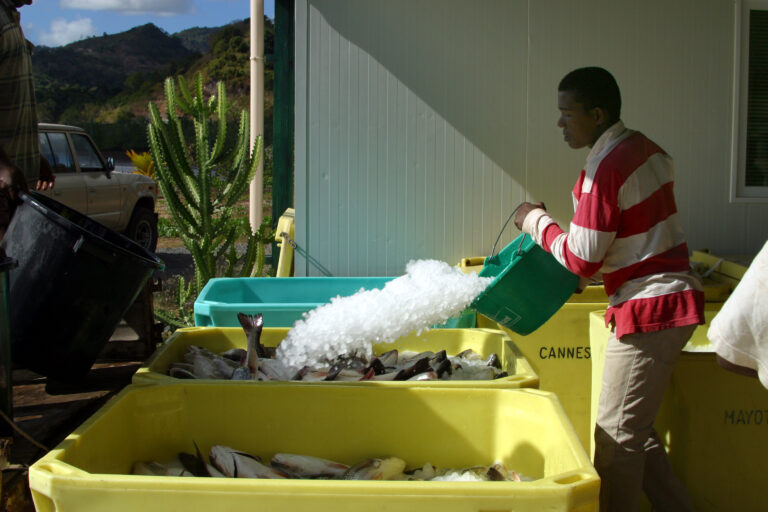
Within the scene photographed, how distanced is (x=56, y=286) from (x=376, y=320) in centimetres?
138

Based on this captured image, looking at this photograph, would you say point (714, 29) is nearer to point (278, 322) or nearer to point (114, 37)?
point (278, 322)

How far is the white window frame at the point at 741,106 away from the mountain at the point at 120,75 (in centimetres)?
2560

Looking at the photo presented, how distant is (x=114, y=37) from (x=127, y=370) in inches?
1971

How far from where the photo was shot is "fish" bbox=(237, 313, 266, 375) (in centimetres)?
303

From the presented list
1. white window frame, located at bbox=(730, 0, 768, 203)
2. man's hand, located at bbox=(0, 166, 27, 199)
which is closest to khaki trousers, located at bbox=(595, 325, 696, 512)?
man's hand, located at bbox=(0, 166, 27, 199)

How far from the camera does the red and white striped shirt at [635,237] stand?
2.64 meters

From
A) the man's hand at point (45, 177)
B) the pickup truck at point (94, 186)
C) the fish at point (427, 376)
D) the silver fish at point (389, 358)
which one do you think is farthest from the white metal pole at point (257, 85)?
the fish at point (427, 376)

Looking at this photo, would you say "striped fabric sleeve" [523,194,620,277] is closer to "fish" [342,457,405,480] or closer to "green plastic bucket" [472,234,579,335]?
"green plastic bucket" [472,234,579,335]

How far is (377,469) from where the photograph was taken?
2.46 metres

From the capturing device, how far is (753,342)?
181 centimetres

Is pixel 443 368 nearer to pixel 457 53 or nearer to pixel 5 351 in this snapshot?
pixel 5 351

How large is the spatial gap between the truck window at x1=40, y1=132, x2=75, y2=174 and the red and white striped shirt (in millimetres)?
8945

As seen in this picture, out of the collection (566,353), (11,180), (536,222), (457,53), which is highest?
(457,53)

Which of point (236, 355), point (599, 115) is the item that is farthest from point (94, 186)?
point (599, 115)
